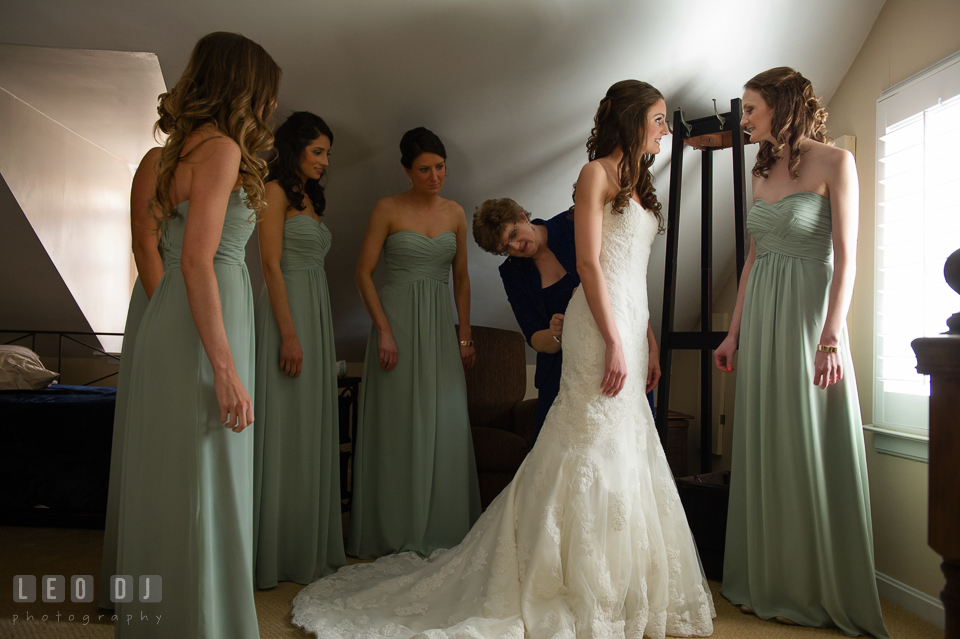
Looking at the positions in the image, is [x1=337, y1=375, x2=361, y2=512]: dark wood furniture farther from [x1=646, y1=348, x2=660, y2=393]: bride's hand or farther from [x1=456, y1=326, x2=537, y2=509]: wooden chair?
[x1=646, y1=348, x2=660, y2=393]: bride's hand

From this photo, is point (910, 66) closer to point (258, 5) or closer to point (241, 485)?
point (258, 5)

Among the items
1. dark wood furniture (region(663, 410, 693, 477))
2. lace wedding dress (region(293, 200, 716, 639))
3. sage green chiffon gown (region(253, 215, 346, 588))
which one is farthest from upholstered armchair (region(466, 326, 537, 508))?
lace wedding dress (region(293, 200, 716, 639))

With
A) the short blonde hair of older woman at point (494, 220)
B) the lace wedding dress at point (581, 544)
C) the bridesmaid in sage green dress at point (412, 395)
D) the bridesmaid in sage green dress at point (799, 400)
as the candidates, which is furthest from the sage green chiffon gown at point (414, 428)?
the bridesmaid in sage green dress at point (799, 400)

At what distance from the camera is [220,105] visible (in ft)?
5.00

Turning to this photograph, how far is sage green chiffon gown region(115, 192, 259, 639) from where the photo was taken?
4.61 ft

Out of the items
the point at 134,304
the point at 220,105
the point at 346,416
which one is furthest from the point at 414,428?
the point at 220,105

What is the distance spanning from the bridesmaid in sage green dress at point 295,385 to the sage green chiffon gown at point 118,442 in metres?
0.47

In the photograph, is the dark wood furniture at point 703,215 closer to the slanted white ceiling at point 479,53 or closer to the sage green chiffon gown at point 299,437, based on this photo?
the slanted white ceiling at point 479,53

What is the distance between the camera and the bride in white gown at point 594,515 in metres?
1.77

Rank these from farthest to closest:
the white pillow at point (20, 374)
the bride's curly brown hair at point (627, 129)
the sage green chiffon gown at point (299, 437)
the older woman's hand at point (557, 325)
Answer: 1. the white pillow at point (20, 374)
2. the sage green chiffon gown at point (299, 437)
3. the older woman's hand at point (557, 325)
4. the bride's curly brown hair at point (627, 129)

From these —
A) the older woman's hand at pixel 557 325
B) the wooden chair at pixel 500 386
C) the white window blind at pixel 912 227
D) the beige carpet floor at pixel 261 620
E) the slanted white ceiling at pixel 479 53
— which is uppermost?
the slanted white ceiling at pixel 479 53

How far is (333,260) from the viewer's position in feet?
11.9

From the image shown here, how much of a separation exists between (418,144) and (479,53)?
459 mm

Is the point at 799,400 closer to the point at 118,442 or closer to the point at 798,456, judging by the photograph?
the point at 798,456
